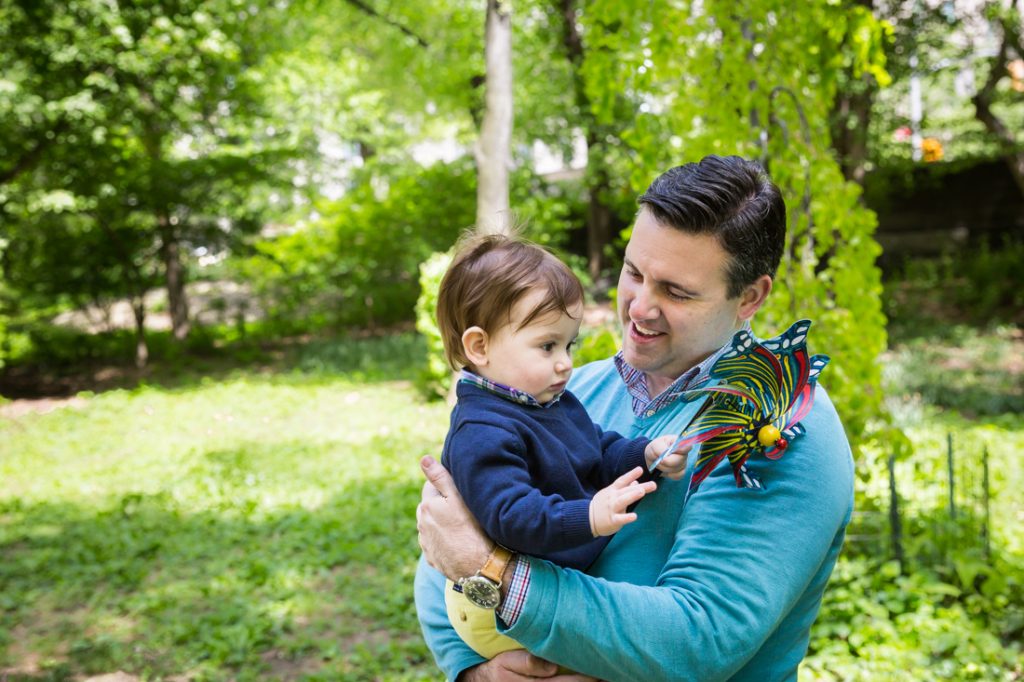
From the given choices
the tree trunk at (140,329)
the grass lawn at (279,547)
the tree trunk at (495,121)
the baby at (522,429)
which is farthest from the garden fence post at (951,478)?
the tree trunk at (140,329)

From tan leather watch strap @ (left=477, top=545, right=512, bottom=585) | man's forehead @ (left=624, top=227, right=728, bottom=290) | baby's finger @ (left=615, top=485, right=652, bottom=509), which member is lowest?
tan leather watch strap @ (left=477, top=545, right=512, bottom=585)

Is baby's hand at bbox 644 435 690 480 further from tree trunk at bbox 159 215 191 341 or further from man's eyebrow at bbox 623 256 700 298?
tree trunk at bbox 159 215 191 341

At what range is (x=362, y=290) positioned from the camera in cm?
1504

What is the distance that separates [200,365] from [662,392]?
13.1 m

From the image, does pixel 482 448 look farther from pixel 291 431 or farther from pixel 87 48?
pixel 87 48

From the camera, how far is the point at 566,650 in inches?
57.3

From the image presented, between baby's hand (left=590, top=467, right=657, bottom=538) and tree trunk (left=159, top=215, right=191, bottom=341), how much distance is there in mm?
13109

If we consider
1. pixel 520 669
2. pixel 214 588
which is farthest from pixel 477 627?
pixel 214 588

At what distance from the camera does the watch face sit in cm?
148

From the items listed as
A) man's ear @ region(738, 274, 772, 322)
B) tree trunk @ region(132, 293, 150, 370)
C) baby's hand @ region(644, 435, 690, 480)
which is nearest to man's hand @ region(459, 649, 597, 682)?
baby's hand @ region(644, 435, 690, 480)

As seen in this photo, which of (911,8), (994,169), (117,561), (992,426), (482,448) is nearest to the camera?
(482,448)

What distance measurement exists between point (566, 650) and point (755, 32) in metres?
3.30

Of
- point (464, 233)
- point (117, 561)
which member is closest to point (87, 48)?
point (117, 561)

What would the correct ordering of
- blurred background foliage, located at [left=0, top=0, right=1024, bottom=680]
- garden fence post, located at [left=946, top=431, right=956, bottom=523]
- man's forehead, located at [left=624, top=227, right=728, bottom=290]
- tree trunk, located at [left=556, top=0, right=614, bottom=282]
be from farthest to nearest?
tree trunk, located at [left=556, top=0, right=614, bottom=282] < garden fence post, located at [left=946, top=431, right=956, bottom=523] < blurred background foliage, located at [left=0, top=0, right=1024, bottom=680] < man's forehead, located at [left=624, top=227, right=728, bottom=290]
